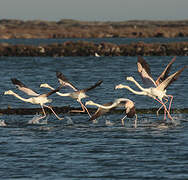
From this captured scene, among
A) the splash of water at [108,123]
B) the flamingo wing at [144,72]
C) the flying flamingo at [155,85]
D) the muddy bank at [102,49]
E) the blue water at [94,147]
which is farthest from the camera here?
the muddy bank at [102,49]

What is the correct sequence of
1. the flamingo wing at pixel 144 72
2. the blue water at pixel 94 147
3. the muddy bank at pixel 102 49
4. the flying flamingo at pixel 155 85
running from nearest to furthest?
the blue water at pixel 94 147 → the flying flamingo at pixel 155 85 → the flamingo wing at pixel 144 72 → the muddy bank at pixel 102 49

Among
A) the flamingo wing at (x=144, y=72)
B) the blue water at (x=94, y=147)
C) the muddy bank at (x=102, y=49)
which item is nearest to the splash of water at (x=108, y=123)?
the blue water at (x=94, y=147)

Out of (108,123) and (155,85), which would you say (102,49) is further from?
(108,123)

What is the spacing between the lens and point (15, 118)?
2444cm

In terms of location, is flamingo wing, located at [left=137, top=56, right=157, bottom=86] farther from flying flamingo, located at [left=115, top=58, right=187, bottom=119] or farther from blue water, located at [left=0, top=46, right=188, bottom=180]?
blue water, located at [left=0, top=46, right=188, bottom=180]

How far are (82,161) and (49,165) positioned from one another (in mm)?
924

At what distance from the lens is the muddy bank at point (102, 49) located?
73.2 metres

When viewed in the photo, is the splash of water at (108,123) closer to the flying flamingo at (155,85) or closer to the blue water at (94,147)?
the blue water at (94,147)

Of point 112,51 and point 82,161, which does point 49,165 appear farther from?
point 112,51

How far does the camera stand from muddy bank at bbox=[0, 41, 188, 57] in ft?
240

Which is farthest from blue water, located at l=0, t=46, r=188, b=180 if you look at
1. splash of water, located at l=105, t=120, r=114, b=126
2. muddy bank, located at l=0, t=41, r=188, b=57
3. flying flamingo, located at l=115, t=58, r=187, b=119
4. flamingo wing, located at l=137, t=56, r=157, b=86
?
muddy bank, located at l=0, t=41, r=188, b=57

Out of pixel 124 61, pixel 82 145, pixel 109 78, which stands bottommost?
pixel 82 145

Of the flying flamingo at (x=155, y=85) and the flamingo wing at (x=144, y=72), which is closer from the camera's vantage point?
the flying flamingo at (x=155, y=85)

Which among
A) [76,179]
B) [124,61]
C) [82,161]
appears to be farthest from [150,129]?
[124,61]
